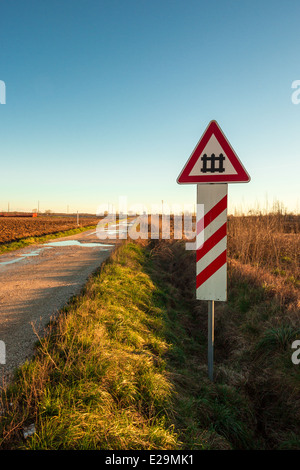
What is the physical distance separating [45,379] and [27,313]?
239 centimetres

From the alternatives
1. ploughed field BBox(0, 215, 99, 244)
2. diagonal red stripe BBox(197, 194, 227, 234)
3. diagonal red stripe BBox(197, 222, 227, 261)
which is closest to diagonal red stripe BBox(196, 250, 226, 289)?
diagonal red stripe BBox(197, 222, 227, 261)

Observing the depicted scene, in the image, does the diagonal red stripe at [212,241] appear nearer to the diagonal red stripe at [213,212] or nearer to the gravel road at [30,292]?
the diagonal red stripe at [213,212]

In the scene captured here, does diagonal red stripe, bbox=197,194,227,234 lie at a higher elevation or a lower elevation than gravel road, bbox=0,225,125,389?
higher

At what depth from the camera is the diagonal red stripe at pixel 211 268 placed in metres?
3.20

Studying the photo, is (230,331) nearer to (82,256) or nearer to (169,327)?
(169,327)

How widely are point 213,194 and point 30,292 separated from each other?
14.3 feet

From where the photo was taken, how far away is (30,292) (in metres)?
5.60

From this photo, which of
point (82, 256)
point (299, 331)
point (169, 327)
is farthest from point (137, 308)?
point (82, 256)

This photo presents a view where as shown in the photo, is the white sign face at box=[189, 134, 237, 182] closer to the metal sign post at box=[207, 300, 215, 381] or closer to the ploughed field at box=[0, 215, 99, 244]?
the metal sign post at box=[207, 300, 215, 381]

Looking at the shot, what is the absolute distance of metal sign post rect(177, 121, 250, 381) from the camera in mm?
3148
